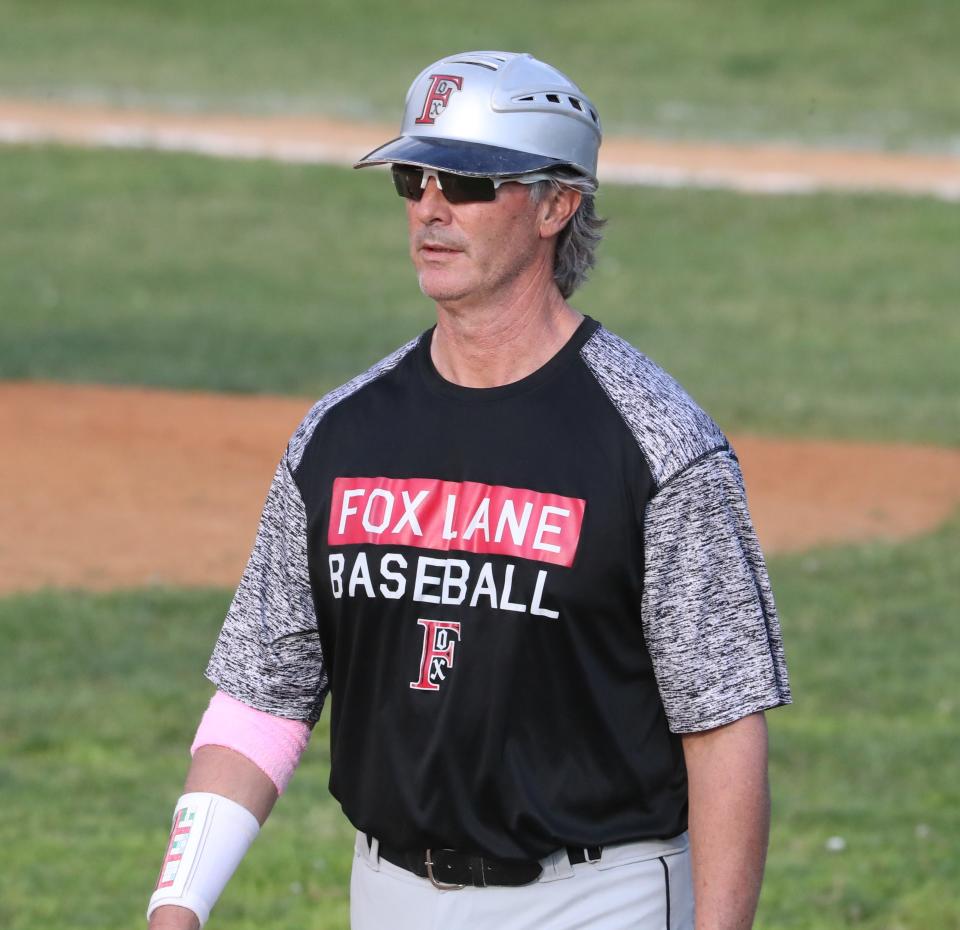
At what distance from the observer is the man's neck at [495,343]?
3365mm

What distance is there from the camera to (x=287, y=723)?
3551 millimetres

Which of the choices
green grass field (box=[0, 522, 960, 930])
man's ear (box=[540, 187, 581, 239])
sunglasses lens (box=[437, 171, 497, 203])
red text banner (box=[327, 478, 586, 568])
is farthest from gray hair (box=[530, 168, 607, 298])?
green grass field (box=[0, 522, 960, 930])

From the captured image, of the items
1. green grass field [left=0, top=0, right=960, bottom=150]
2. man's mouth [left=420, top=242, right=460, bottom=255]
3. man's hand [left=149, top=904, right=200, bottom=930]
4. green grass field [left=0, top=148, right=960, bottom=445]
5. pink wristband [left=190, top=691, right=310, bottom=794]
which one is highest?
green grass field [left=0, top=0, right=960, bottom=150]

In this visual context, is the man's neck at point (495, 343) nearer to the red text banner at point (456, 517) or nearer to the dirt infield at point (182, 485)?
the red text banner at point (456, 517)

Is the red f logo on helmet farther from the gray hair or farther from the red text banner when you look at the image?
the red text banner

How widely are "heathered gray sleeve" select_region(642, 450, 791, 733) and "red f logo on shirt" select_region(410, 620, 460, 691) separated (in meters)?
0.32

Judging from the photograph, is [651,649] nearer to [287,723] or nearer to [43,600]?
[287,723]

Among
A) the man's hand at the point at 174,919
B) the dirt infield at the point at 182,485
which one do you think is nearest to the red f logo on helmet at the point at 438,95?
the man's hand at the point at 174,919

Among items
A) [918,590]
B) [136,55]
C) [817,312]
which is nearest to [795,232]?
[817,312]

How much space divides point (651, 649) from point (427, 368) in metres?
0.62

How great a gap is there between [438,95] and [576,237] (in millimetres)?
348

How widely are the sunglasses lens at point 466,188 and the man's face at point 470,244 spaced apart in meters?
0.01

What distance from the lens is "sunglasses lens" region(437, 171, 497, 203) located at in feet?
11.0

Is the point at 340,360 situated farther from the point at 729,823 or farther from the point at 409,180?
the point at 729,823
